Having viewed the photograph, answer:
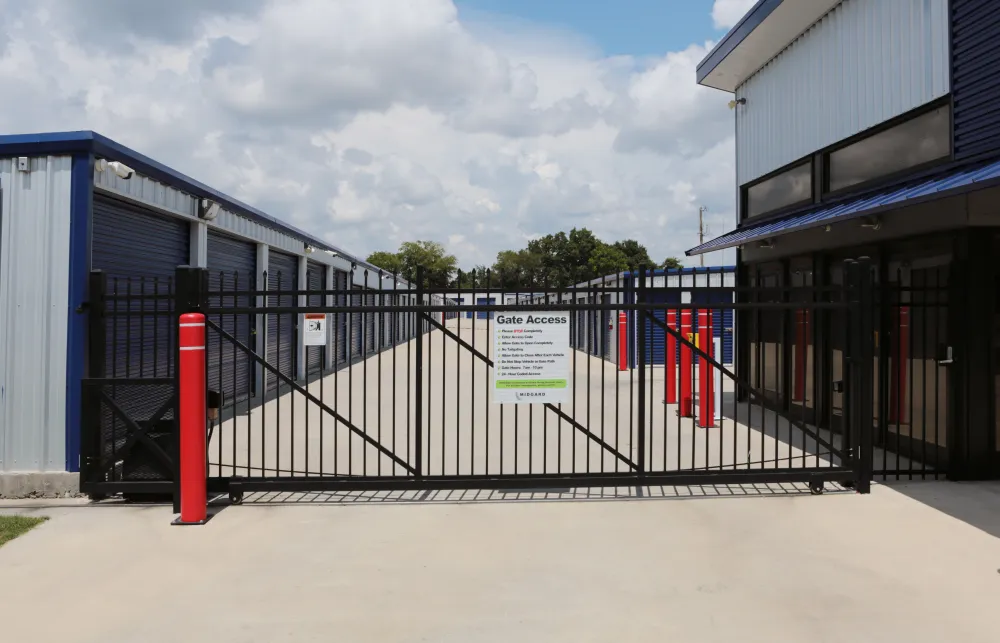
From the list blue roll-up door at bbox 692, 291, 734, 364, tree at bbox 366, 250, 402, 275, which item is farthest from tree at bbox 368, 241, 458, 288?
blue roll-up door at bbox 692, 291, 734, 364

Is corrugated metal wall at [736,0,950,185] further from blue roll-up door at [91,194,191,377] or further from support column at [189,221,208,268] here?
support column at [189,221,208,268]

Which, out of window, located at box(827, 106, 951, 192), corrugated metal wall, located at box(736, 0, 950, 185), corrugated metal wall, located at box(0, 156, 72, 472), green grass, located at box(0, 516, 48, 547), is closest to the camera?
green grass, located at box(0, 516, 48, 547)

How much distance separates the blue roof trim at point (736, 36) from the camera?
1072 centimetres

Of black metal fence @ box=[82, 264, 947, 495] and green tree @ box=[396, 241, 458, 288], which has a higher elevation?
green tree @ box=[396, 241, 458, 288]

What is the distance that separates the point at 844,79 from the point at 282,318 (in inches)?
507

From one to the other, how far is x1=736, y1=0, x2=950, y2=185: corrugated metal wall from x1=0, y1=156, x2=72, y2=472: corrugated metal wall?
375 inches

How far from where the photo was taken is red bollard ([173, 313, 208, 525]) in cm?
589

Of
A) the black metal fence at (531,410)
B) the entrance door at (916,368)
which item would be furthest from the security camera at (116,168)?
the entrance door at (916,368)

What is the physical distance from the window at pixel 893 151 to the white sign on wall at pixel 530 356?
16.4 ft

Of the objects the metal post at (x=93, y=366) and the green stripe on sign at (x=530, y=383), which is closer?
the metal post at (x=93, y=366)

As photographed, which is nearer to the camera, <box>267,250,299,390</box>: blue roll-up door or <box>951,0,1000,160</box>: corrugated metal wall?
<box>951,0,1000,160</box>: corrugated metal wall

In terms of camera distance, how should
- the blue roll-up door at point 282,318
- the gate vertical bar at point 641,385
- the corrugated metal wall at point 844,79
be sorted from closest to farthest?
the gate vertical bar at point 641,385 → the corrugated metal wall at point 844,79 → the blue roll-up door at point 282,318

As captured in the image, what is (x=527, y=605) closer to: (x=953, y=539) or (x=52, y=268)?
(x=953, y=539)

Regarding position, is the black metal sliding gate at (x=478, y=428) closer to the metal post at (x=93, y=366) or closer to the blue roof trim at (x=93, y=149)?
the metal post at (x=93, y=366)
